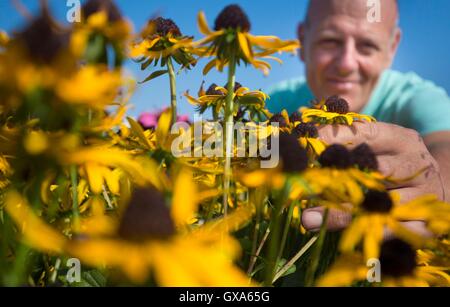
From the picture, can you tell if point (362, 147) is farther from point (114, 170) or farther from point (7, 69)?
point (7, 69)

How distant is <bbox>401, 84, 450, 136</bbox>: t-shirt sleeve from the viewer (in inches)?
75.3

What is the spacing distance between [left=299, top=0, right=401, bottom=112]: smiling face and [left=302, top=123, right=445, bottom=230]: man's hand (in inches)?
36.4

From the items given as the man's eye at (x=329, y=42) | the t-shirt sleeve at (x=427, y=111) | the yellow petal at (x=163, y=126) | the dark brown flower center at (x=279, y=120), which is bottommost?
the yellow petal at (x=163, y=126)

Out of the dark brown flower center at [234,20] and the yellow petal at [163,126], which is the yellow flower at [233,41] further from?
the yellow petal at [163,126]

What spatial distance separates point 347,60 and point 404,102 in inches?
21.5

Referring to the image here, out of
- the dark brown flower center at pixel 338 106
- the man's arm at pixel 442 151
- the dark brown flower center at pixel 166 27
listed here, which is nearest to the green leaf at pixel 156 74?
the dark brown flower center at pixel 166 27

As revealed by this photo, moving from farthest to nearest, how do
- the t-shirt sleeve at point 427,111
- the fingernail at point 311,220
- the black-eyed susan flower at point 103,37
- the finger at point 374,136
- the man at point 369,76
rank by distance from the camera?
the t-shirt sleeve at point 427,111
the man at point 369,76
the finger at point 374,136
the fingernail at point 311,220
the black-eyed susan flower at point 103,37

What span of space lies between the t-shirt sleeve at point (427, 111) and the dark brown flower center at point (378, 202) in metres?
1.51

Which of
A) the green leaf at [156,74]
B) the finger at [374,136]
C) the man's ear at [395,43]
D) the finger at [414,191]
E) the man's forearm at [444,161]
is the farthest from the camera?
the man's ear at [395,43]

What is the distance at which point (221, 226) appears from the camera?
0.42 meters

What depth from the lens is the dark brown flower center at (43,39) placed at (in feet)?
1.11

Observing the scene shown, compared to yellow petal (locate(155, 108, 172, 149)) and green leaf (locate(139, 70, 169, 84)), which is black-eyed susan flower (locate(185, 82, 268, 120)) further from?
yellow petal (locate(155, 108, 172, 149))

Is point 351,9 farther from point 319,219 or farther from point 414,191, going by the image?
point 319,219

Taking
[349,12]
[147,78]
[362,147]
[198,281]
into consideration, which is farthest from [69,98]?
[349,12]
